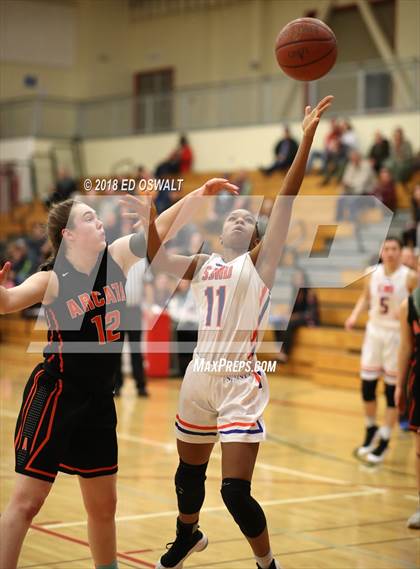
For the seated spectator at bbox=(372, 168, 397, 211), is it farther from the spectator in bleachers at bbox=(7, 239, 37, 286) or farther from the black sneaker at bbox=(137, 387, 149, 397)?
the spectator in bleachers at bbox=(7, 239, 37, 286)

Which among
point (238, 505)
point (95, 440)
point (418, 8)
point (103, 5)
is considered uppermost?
point (103, 5)

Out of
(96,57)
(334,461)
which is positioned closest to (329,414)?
(334,461)

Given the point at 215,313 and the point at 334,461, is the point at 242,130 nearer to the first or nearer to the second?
the point at 334,461

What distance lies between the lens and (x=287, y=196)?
489 centimetres

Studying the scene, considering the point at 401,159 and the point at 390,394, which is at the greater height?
the point at 401,159

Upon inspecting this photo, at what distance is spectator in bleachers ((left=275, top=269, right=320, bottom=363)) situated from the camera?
1519 cm

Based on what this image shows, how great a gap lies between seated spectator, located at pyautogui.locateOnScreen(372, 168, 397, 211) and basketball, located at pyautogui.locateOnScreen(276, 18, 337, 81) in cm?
1010

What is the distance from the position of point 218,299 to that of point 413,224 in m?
9.66

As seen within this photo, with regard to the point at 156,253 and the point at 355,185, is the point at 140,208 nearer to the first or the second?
the point at 156,253

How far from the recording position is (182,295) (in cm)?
1523

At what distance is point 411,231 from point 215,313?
8.68m

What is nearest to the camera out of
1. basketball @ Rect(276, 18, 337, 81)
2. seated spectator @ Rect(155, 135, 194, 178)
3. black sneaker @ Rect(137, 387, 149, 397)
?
basketball @ Rect(276, 18, 337, 81)

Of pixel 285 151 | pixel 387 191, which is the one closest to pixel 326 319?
pixel 387 191

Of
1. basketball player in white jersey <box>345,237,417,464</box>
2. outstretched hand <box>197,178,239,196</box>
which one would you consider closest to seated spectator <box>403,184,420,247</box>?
basketball player in white jersey <box>345,237,417,464</box>
